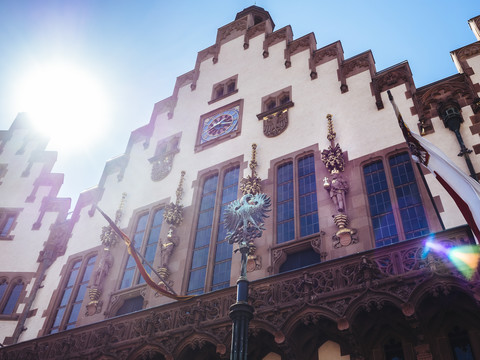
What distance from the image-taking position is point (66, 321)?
20594 millimetres

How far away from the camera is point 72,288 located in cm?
2183

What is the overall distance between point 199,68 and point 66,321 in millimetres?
15808

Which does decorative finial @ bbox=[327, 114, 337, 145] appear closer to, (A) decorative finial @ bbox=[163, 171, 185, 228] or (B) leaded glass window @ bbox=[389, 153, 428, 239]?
(B) leaded glass window @ bbox=[389, 153, 428, 239]

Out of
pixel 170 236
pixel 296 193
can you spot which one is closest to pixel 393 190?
pixel 296 193

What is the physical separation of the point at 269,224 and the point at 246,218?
6666 mm

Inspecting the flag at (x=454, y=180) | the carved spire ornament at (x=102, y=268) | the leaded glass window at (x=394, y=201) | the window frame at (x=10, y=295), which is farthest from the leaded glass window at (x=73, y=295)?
the flag at (x=454, y=180)

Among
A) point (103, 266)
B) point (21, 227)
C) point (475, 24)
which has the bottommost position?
point (103, 266)

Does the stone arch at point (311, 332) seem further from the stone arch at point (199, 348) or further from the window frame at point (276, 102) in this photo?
the window frame at point (276, 102)

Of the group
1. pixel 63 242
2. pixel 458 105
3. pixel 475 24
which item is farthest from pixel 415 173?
pixel 63 242

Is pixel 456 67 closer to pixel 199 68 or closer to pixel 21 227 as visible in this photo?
pixel 199 68

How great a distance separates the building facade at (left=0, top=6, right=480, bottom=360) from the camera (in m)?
12.1

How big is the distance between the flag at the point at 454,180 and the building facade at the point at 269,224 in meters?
0.66

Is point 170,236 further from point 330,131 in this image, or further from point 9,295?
point 9,295

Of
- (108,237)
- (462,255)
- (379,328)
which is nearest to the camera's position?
(462,255)
